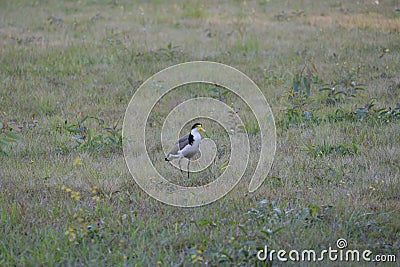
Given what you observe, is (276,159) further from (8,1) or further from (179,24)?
(8,1)

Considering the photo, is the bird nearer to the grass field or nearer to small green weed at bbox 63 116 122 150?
the grass field

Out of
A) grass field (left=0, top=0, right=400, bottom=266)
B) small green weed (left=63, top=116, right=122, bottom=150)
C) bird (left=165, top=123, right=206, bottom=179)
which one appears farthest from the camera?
small green weed (left=63, top=116, right=122, bottom=150)

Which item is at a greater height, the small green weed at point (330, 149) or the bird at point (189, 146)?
the bird at point (189, 146)

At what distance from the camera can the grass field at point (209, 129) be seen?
516 cm

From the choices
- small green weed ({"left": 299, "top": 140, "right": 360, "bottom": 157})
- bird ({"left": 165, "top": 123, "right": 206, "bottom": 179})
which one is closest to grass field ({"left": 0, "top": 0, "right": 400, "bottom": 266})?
small green weed ({"left": 299, "top": 140, "right": 360, "bottom": 157})

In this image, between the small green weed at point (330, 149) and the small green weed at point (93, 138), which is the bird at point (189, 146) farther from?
the small green weed at point (330, 149)

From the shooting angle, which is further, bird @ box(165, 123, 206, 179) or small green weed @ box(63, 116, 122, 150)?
small green weed @ box(63, 116, 122, 150)

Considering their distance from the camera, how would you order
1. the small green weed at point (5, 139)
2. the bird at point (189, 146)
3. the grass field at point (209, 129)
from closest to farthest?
the grass field at point (209, 129)
the bird at point (189, 146)
the small green weed at point (5, 139)

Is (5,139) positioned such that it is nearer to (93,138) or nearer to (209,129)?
(93,138)

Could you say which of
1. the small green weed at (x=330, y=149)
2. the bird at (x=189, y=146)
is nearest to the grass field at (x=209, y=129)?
the small green weed at (x=330, y=149)

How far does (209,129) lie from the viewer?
8328mm

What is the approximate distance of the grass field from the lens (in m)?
5.16

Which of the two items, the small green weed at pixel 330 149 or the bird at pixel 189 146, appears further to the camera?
the small green weed at pixel 330 149

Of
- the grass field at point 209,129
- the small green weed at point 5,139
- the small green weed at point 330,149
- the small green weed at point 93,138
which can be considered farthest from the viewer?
the small green weed at point 93,138
